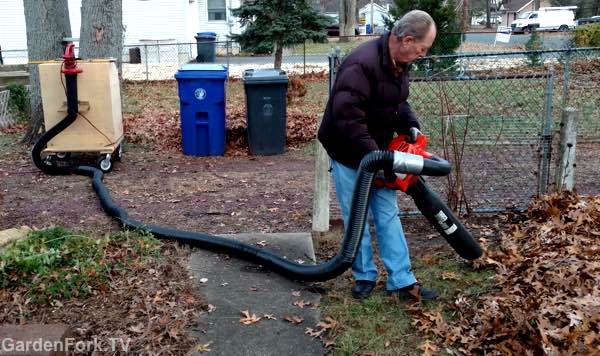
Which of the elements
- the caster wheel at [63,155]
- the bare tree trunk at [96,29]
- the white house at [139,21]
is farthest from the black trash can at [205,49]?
the caster wheel at [63,155]

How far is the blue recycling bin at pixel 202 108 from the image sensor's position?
335 inches

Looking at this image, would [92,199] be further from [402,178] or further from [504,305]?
[504,305]

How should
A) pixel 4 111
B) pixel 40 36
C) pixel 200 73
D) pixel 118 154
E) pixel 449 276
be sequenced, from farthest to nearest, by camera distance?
pixel 4 111
pixel 40 36
pixel 200 73
pixel 118 154
pixel 449 276

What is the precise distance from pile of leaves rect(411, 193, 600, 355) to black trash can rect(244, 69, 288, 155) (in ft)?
14.7

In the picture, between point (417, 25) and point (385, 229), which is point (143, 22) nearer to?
point (385, 229)

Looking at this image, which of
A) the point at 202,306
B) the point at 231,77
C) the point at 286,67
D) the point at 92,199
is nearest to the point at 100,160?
the point at 92,199

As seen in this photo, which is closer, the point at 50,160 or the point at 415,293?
the point at 415,293

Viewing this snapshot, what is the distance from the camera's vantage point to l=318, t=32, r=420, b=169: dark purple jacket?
3650mm

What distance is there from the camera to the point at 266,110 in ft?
28.9

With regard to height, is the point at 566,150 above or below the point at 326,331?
above

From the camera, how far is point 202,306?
396cm

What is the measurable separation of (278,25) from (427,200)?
14.6 meters

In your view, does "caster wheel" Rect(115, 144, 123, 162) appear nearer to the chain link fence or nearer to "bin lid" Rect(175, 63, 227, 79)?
"bin lid" Rect(175, 63, 227, 79)

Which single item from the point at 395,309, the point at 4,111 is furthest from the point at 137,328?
the point at 4,111
